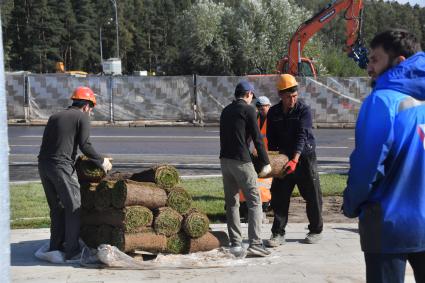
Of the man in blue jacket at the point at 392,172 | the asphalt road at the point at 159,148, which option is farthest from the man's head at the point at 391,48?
the asphalt road at the point at 159,148

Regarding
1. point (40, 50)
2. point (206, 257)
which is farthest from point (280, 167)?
point (40, 50)

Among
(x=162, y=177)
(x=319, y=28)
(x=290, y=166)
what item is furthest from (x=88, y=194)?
(x=319, y=28)

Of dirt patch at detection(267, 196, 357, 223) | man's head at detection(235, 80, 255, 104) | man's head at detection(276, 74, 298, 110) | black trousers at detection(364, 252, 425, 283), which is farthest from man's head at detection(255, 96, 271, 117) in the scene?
black trousers at detection(364, 252, 425, 283)

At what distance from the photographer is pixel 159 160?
14.5 m

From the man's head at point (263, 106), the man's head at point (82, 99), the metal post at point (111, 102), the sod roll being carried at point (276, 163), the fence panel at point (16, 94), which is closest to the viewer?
the man's head at point (82, 99)

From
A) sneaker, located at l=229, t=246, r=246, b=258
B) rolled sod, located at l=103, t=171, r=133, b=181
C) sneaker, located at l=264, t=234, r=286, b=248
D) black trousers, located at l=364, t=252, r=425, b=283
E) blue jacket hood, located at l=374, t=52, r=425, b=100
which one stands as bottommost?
sneaker, located at l=264, t=234, r=286, b=248

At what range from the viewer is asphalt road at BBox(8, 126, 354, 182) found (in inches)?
526

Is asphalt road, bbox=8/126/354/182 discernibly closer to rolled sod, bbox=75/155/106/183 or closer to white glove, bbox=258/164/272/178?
rolled sod, bbox=75/155/106/183

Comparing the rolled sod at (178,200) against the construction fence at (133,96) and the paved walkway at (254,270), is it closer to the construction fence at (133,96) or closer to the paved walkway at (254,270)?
the paved walkway at (254,270)

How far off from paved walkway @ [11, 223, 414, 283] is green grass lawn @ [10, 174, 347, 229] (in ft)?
4.70

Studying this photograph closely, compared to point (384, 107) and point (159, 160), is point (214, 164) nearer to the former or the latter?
point (159, 160)

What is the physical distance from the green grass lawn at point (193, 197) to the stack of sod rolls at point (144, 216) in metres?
1.81

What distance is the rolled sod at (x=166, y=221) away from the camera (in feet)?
20.7

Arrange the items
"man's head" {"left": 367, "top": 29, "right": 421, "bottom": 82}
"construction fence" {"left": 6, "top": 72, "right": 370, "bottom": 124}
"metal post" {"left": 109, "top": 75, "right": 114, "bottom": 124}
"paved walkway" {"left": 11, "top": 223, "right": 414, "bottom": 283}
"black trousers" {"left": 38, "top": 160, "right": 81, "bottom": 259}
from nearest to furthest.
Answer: "man's head" {"left": 367, "top": 29, "right": 421, "bottom": 82}, "paved walkway" {"left": 11, "top": 223, "right": 414, "bottom": 283}, "black trousers" {"left": 38, "top": 160, "right": 81, "bottom": 259}, "construction fence" {"left": 6, "top": 72, "right": 370, "bottom": 124}, "metal post" {"left": 109, "top": 75, "right": 114, "bottom": 124}
